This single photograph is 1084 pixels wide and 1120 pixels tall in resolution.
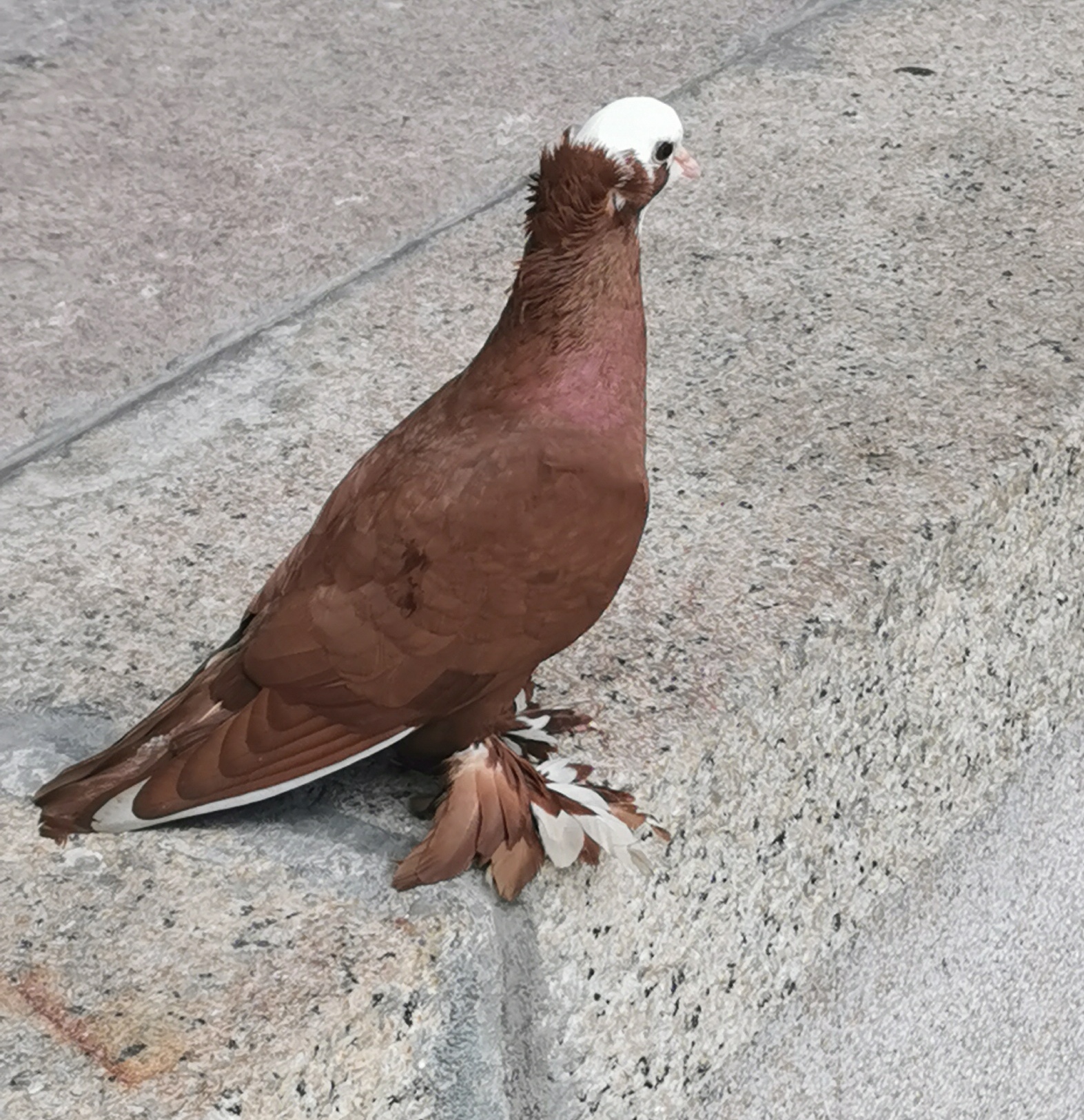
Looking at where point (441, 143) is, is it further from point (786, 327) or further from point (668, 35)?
point (786, 327)

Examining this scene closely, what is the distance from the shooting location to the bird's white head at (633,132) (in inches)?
51.8

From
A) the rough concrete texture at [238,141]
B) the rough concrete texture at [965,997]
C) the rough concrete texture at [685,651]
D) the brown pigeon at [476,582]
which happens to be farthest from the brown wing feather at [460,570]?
the rough concrete texture at [238,141]

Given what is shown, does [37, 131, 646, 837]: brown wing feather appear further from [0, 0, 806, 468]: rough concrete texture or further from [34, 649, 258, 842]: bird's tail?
[0, 0, 806, 468]: rough concrete texture

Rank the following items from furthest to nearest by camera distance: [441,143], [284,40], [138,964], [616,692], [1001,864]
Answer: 1. [284,40]
2. [441,143]
3. [1001,864]
4. [616,692]
5. [138,964]

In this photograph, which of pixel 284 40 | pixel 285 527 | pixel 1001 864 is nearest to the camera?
pixel 285 527

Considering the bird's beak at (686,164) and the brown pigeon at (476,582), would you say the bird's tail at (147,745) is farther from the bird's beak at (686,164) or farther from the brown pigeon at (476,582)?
the bird's beak at (686,164)

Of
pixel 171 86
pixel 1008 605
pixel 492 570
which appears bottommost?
pixel 1008 605

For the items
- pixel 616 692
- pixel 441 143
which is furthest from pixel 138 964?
pixel 441 143

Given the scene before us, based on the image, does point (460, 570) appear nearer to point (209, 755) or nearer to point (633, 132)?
point (209, 755)

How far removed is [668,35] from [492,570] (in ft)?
5.80

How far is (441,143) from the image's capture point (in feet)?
8.47

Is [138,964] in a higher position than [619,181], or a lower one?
lower

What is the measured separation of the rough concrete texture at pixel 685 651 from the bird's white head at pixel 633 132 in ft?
1.70

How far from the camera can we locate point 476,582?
1334mm
